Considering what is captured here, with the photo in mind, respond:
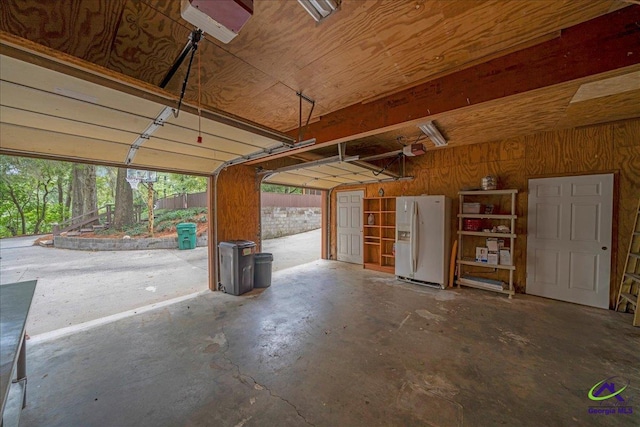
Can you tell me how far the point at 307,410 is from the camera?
170 centimetres

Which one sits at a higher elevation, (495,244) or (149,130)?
(149,130)

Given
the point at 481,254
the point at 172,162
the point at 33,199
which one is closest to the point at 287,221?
the point at 172,162

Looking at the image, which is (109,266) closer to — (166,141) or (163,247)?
(163,247)

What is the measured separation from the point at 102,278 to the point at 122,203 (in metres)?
7.25

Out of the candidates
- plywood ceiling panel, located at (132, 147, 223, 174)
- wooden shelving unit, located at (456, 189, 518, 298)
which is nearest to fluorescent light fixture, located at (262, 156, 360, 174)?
plywood ceiling panel, located at (132, 147, 223, 174)

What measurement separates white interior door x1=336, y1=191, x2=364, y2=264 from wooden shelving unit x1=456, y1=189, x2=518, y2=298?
245 centimetres

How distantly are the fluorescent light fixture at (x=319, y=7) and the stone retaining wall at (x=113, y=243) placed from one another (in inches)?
379

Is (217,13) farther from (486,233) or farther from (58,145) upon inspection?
(486,233)

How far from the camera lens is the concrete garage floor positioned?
5.49 feet

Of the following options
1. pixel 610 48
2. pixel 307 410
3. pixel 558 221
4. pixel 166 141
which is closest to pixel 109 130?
pixel 166 141

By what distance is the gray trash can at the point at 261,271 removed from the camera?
4359 mm

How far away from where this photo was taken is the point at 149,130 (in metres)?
2.32

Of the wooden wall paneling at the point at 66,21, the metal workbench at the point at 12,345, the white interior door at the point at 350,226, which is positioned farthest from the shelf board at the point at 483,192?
the metal workbench at the point at 12,345

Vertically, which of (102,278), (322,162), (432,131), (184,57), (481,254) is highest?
(184,57)
